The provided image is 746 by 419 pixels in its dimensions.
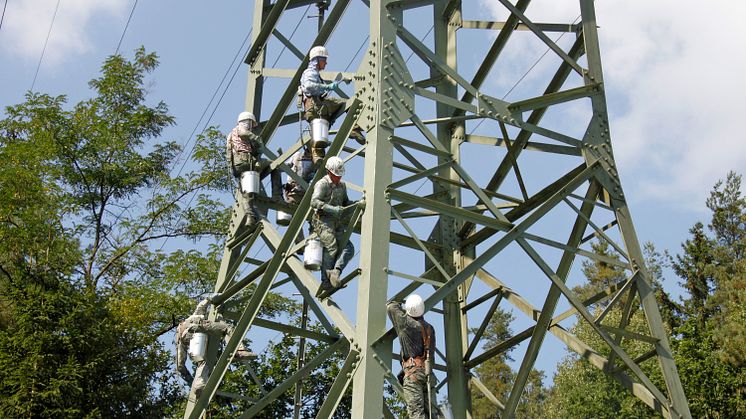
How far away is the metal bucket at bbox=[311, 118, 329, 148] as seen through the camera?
528 inches

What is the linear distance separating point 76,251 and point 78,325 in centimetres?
311

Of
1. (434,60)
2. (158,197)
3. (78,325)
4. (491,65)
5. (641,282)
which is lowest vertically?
(641,282)

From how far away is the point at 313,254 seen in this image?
11.9 metres

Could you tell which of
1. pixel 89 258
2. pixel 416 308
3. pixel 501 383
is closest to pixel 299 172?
pixel 416 308

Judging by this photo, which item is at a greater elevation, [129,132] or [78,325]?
[129,132]

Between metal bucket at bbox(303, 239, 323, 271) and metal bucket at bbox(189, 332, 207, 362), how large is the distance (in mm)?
3286

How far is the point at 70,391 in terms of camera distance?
2389 cm

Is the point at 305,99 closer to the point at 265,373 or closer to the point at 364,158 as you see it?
the point at 364,158

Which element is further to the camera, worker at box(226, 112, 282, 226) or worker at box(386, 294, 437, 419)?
worker at box(226, 112, 282, 226)

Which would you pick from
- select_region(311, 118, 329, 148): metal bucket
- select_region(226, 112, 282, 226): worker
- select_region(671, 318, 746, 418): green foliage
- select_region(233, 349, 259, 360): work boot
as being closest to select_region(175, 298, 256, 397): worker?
select_region(233, 349, 259, 360): work boot

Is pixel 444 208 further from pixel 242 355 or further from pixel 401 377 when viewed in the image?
pixel 242 355

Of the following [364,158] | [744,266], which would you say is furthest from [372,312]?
[744,266]

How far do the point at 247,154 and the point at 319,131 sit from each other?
1.66 meters

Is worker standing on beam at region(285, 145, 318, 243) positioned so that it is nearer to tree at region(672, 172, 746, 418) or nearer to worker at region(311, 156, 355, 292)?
worker at region(311, 156, 355, 292)
